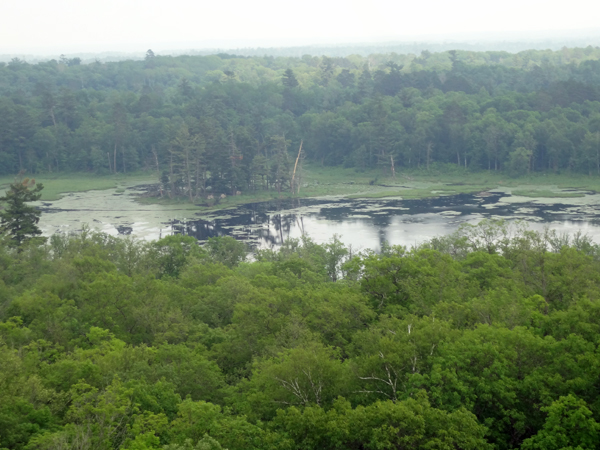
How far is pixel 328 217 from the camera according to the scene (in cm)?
7169

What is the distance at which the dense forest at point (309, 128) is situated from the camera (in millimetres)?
89250

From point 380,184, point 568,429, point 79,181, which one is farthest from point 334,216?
point 568,429

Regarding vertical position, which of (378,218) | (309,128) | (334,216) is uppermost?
→ (309,128)

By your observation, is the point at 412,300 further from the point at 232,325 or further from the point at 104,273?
the point at 104,273

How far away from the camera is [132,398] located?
2056cm

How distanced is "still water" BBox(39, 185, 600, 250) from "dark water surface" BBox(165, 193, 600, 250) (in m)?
0.08

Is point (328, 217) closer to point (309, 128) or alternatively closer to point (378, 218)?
point (378, 218)

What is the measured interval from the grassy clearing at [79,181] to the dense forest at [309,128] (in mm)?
2969

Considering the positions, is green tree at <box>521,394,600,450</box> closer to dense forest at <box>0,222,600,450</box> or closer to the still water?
dense forest at <box>0,222,600,450</box>

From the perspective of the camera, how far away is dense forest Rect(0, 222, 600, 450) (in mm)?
18078

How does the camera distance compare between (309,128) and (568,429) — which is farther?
(309,128)

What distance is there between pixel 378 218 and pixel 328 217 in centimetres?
538

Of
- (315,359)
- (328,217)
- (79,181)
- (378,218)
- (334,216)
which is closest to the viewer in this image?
(315,359)

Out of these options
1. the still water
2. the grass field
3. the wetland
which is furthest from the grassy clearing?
the still water
